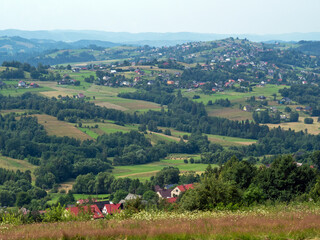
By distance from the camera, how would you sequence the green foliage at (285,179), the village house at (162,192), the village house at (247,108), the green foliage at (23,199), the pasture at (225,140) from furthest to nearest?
the village house at (247,108), the pasture at (225,140), the green foliage at (23,199), the village house at (162,192), the green foliage at (285,179)

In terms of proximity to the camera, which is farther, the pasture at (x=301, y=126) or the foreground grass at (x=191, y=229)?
the pasture at (x=301, y=126)

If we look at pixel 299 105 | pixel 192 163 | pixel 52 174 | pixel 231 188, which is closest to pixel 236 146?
pixel 192 163

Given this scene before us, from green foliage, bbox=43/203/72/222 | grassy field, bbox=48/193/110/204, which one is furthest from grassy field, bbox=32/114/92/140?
green foliage, bbox=43/203/72/222

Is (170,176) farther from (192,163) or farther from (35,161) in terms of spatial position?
(35,161)

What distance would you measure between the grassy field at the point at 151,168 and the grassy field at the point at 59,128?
1701 centimetres

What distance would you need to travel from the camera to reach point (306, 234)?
12.5 m

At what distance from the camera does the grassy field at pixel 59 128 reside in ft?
295

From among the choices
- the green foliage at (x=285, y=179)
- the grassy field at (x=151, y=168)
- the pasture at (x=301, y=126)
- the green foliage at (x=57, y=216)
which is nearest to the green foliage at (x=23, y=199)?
the grassy field at (x=151, y=168)

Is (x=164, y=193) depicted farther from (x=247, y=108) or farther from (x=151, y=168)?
(x=247, y=108)

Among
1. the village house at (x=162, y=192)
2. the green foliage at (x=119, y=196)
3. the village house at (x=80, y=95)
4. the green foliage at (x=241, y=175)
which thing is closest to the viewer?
the green foliage at (x=241, y=175)

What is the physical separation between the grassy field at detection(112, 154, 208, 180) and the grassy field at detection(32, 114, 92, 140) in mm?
17012

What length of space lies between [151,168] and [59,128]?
2865 cm

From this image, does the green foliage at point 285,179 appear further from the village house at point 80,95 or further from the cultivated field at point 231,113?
the village house at point 80,95

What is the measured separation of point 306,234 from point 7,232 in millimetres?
8313
